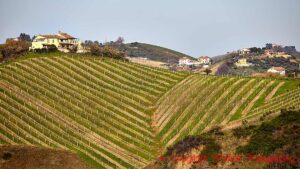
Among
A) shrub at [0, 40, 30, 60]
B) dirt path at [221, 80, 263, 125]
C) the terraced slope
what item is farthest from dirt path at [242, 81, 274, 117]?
shrub at [0, 40, 30, 60]

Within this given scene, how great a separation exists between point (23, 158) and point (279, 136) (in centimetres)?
4280

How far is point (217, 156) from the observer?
70688 mm

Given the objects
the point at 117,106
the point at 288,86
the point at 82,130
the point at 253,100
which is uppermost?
the point at 288,86

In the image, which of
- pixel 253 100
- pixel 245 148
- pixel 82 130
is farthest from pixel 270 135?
pixel 82 130

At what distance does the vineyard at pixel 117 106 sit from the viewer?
100688 millimetres

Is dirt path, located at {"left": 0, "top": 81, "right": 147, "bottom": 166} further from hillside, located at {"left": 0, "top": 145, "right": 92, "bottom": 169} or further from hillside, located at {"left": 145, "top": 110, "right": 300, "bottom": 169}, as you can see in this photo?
hillside, located at {"left": 145, "top": 110, "right": 300, "bottom": 169}

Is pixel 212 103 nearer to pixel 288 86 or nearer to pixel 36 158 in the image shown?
pixel 288 86

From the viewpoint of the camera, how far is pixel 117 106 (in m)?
122

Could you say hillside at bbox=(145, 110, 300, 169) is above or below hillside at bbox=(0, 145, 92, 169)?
above

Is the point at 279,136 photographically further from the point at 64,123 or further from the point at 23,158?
the point at 64,123

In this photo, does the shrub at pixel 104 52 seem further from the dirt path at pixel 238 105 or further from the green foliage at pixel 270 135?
the green foliage at pixel 270 135

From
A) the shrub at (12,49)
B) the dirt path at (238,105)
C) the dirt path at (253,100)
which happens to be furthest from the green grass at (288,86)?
the shrub at (12,49)

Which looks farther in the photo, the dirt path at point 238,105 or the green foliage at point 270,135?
the dirt path at point 238,105

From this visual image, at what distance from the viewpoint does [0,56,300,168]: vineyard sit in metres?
101
